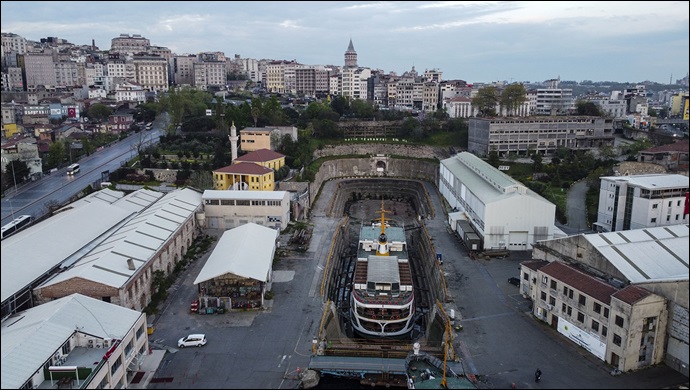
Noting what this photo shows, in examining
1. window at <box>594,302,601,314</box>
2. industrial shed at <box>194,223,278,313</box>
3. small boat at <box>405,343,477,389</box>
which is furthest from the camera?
industrial shed at <box>194,223,278,313</box>

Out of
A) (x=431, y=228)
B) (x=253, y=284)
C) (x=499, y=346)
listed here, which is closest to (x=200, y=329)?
(x=253, y=284)

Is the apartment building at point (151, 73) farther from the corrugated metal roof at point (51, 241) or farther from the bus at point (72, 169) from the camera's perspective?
the corrugated metal roof at point (51, 241)

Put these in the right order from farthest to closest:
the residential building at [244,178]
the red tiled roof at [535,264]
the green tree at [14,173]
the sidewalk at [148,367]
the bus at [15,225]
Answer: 1. the residential building at [244,178]
2. the green tree at [14,173]
3. the bus at [15,225]
4. the red tiled roof at [535,264]
5. the sidewalk at [148,367]

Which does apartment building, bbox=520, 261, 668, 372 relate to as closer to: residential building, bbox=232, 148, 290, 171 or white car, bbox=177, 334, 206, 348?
white car, bbox=177, 334, 206, 348

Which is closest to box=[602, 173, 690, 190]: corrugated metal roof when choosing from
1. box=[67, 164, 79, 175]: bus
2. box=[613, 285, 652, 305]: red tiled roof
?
box=[613, 285, 652, 305]: red tiled roof

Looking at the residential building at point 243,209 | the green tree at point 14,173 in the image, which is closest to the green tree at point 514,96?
the residential building at point 243,209
